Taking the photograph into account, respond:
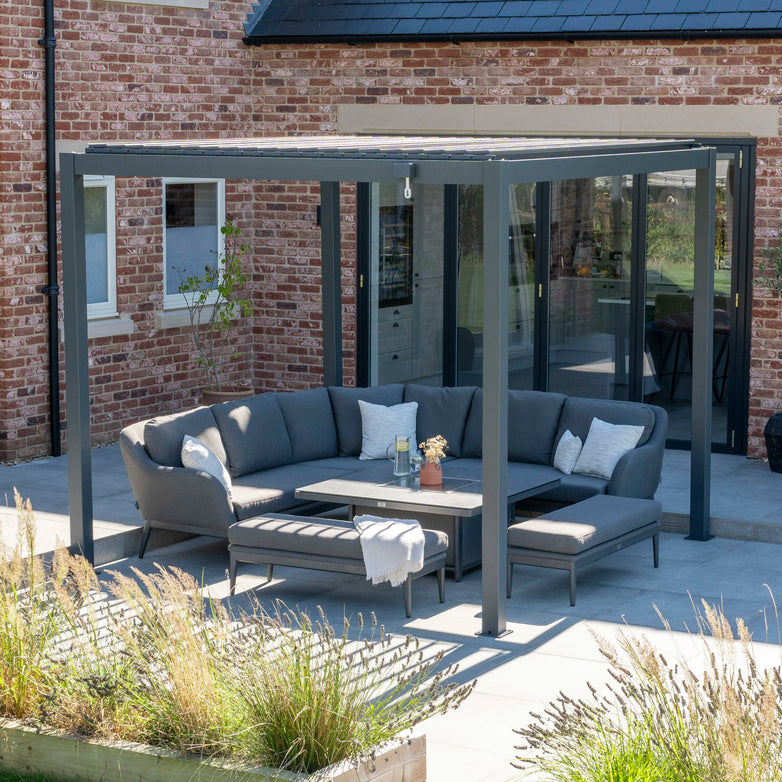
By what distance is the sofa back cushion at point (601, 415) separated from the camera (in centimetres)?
1010

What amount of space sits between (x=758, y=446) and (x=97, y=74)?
6.33m

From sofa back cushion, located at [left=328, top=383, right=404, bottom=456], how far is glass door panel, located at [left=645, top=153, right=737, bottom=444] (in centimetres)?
278

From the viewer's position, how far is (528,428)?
10.4m

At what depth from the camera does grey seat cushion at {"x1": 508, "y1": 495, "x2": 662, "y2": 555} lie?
838 centimetres

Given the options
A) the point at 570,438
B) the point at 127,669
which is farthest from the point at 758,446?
the point at 127,669

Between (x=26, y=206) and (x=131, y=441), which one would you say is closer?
(x=131, y=441)

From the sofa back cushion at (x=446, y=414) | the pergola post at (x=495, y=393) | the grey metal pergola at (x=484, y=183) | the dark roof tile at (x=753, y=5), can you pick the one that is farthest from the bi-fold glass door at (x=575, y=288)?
the pergola post at (x=495, y=393)

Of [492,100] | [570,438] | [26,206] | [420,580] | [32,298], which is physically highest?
[492,100]

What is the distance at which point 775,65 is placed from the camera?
11531 mm

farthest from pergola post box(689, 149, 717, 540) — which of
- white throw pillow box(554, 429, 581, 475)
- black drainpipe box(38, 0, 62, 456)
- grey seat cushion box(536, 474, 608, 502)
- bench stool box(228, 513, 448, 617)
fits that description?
black drainpipe box(38, 0, 62, 456)

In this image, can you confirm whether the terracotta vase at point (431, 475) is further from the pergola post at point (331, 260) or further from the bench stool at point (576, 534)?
the pergola post at point (331, 260)

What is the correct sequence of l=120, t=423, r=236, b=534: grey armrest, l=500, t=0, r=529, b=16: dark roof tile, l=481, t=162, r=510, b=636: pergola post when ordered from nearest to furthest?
l=481, t=162, r=510, b=636: pergola post, l=120, t=423, r=236, b=534: grey armrest, l=500, t=0, r=529, b=16: dark roof tile

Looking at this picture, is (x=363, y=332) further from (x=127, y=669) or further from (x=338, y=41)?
(x=127, y=669)

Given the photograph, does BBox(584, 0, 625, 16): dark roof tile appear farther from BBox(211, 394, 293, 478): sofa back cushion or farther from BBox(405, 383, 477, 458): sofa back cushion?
BBox(211, 394, 293, 478): sofa back cushion
